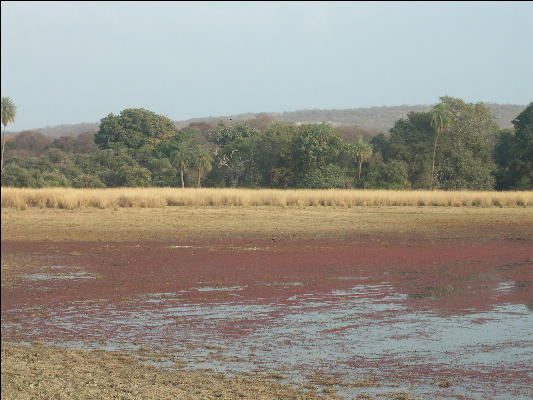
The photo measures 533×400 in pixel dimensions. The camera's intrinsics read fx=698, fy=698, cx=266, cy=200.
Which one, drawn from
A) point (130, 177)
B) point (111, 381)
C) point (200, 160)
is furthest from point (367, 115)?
point (111, 381)

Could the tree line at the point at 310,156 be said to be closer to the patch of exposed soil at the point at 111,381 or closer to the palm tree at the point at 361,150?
the palm tree at the point at 361,150

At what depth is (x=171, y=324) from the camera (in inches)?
367

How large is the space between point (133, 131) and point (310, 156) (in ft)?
40.6

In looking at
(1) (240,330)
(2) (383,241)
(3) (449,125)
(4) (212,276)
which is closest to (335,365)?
(1) (240,330)

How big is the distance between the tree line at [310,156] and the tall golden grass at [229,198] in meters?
10.5

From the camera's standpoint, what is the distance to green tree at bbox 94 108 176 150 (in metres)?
43.4

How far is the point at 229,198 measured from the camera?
102ft

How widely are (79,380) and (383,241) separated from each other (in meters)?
14.3

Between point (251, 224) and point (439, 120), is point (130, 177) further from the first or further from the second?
point (439, 120)

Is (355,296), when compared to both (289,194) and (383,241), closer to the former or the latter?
(383,241)

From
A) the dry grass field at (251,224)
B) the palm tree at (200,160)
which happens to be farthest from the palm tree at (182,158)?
the dry grass field at (251,224)

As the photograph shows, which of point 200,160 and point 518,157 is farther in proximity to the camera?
point 518,157

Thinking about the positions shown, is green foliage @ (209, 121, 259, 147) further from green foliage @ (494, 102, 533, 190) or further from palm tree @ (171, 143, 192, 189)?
green foliage @ (494, 102, 533, 190)

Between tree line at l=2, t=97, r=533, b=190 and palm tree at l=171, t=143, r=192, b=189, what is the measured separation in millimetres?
68
